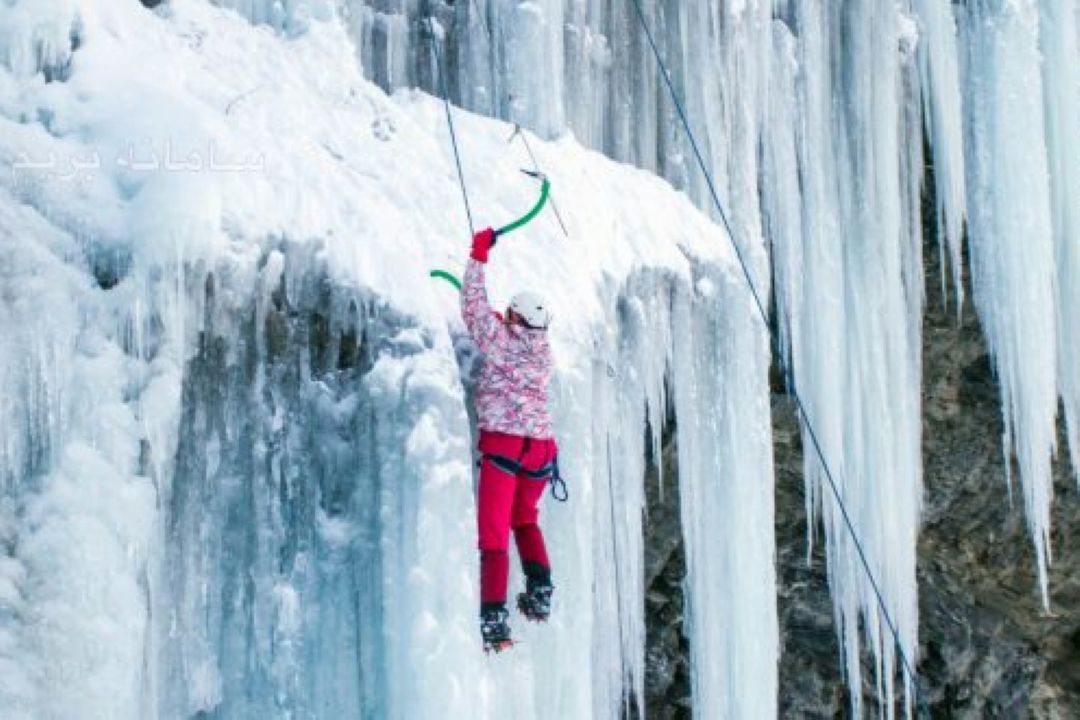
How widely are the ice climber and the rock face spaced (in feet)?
16.7

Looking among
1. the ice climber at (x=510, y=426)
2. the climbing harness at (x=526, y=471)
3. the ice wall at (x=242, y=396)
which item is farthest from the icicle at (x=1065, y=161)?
the ice climber at (x=510, y=426)

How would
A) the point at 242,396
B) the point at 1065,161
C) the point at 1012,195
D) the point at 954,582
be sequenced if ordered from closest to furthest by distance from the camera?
the point at 242,396 < the point at 1012,195 < the point at 1065,161 < the point at 954,582

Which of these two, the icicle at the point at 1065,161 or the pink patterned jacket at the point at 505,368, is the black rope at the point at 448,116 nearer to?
the pink patterned jacket at the point at 505,368

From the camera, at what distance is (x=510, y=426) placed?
4859 mm

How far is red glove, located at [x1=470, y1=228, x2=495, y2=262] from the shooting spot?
4.81m

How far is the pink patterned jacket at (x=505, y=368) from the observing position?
191 inches

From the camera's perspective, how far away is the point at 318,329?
4.82 m

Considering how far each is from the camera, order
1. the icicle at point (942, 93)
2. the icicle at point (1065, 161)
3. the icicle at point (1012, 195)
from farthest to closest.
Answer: the icicle at point (1065, 161), the icicle at point (1012, 195), the icicle at point (942, 93)

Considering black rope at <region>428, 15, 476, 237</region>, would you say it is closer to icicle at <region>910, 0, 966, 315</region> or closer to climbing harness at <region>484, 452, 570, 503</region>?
climbing harness at <region>484, 452, 570, 503</region>

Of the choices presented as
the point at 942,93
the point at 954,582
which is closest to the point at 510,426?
the point at 942,93

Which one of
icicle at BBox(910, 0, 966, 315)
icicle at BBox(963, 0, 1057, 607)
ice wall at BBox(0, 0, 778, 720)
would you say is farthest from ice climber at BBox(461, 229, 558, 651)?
icicle at BBox(963, 0, 1057, 607)

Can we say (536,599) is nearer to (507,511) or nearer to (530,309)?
(507,511)

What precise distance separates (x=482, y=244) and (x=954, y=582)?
7.55 meters

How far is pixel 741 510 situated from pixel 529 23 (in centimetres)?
261
